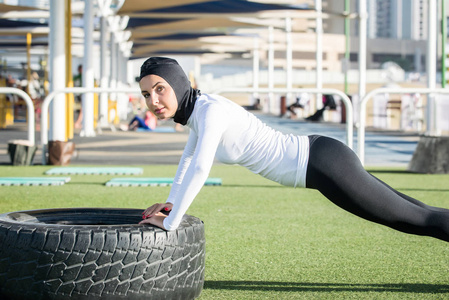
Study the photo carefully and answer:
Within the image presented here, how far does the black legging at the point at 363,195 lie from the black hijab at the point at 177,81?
600 millimetres

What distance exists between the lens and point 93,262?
2.96 meters

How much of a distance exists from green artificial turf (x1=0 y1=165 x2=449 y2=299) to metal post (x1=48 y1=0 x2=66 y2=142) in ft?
10.1

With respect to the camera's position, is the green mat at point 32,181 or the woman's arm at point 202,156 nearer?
the woman's arm at point 202,156

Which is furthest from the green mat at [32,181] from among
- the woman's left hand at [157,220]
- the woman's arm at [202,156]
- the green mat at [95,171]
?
the woman's arm at [202,156]

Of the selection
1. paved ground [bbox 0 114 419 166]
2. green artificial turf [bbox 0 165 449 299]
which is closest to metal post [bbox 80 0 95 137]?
paved ground [bbox 0 114 419 166]

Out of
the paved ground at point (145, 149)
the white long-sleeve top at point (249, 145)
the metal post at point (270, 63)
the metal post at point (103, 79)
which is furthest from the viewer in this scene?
the metal post at point (270, 63)

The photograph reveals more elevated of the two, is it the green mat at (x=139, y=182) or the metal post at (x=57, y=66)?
the metal post at (x=57, y=66)

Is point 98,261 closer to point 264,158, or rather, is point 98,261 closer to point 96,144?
point 264,158

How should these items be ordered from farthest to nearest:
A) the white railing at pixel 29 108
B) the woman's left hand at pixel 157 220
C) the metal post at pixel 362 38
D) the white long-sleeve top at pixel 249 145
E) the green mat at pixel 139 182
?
the metal post at pixel 362 38
the white railing at pixel 29 108
the green mat at pixel 139 182
the woman's left hand at pixel 157 220
the white long-sleeve top at pixel 249 145

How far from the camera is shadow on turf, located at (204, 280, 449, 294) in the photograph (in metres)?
3.48

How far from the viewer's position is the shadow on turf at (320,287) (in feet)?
11.4

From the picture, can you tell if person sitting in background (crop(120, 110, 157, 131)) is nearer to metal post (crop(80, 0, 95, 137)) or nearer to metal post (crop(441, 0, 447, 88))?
metal post (crop(80, 0, 95, 137))

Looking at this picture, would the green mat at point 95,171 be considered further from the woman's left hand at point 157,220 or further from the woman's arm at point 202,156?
the woman's arm at point 202,156

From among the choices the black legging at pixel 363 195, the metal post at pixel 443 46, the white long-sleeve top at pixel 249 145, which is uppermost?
the metal post at pixel 443 46
